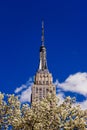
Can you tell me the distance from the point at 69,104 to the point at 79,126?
9.65 ft

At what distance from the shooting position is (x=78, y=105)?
4316 cm

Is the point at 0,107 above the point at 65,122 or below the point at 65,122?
above

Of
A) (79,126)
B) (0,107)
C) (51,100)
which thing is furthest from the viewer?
(0,107)

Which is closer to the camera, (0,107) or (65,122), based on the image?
(65,122)

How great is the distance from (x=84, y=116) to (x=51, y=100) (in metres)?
4.01

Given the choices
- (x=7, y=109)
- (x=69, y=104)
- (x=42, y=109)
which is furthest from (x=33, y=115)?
(x=7, y=109)

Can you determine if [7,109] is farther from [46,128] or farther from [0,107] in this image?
[46,128]

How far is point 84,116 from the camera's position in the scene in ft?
140

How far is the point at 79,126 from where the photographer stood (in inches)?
1622

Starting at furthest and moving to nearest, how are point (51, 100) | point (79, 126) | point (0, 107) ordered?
point (0, 107) → point (51, 100) → point (79, 126)

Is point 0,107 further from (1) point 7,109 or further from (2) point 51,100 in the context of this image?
(2) point 51,100

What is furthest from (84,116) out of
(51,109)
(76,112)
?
(51,109)

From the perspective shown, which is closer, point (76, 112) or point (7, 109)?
point (76, 112)

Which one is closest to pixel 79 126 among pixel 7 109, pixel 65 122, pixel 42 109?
pixel 65 122
